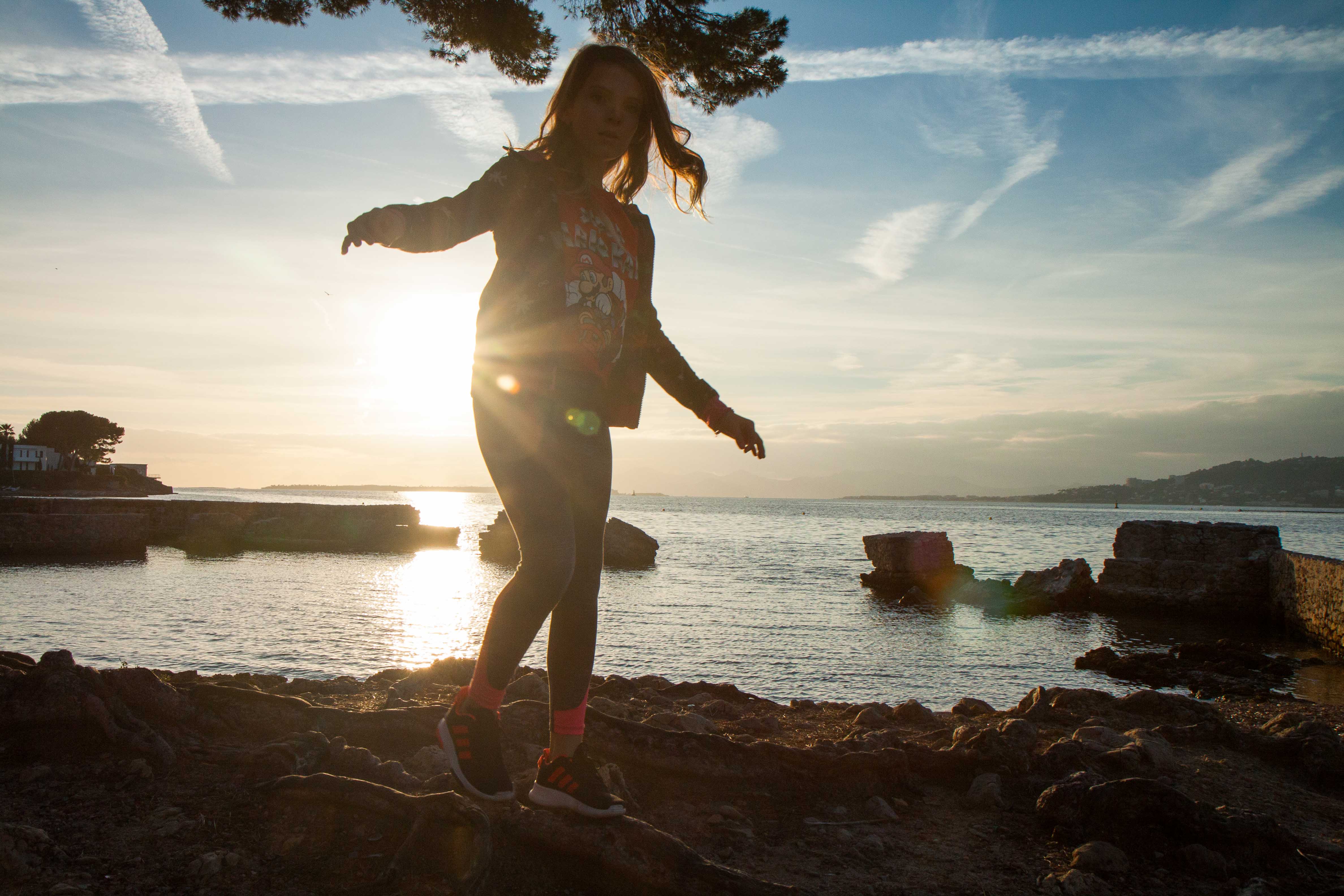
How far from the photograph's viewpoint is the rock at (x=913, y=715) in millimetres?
4141

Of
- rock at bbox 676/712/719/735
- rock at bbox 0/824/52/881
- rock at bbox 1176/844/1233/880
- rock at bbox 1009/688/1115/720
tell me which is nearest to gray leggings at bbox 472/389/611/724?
rock at bbox 0/824/52/881

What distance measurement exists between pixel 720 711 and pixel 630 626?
25.0ft

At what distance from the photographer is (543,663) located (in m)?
8.19

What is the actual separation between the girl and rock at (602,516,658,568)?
70.6 ft

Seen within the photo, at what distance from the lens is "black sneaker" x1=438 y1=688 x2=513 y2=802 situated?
189cm

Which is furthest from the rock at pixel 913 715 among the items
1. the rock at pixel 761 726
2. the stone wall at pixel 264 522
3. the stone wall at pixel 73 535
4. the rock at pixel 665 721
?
the stone wall at pixel 264 522

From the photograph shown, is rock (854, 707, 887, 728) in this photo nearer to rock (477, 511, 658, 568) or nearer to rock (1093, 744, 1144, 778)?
rock (1093, 744, 1144, 778)

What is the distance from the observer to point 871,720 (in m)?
4.14

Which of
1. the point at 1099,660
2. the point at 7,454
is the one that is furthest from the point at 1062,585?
the point at 7,454

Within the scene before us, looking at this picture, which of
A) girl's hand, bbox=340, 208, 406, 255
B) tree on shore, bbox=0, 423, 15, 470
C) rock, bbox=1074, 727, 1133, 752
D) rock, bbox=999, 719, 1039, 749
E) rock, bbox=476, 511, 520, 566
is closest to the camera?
girl's hand, bbox=340, 208, 406, 255

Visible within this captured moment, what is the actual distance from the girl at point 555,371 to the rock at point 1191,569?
17820 millimetres

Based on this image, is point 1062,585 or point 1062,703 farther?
point 1062,585

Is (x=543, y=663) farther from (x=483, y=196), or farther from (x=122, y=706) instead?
(x=483, y=196)

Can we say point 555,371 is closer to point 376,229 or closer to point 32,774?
point 376,229
